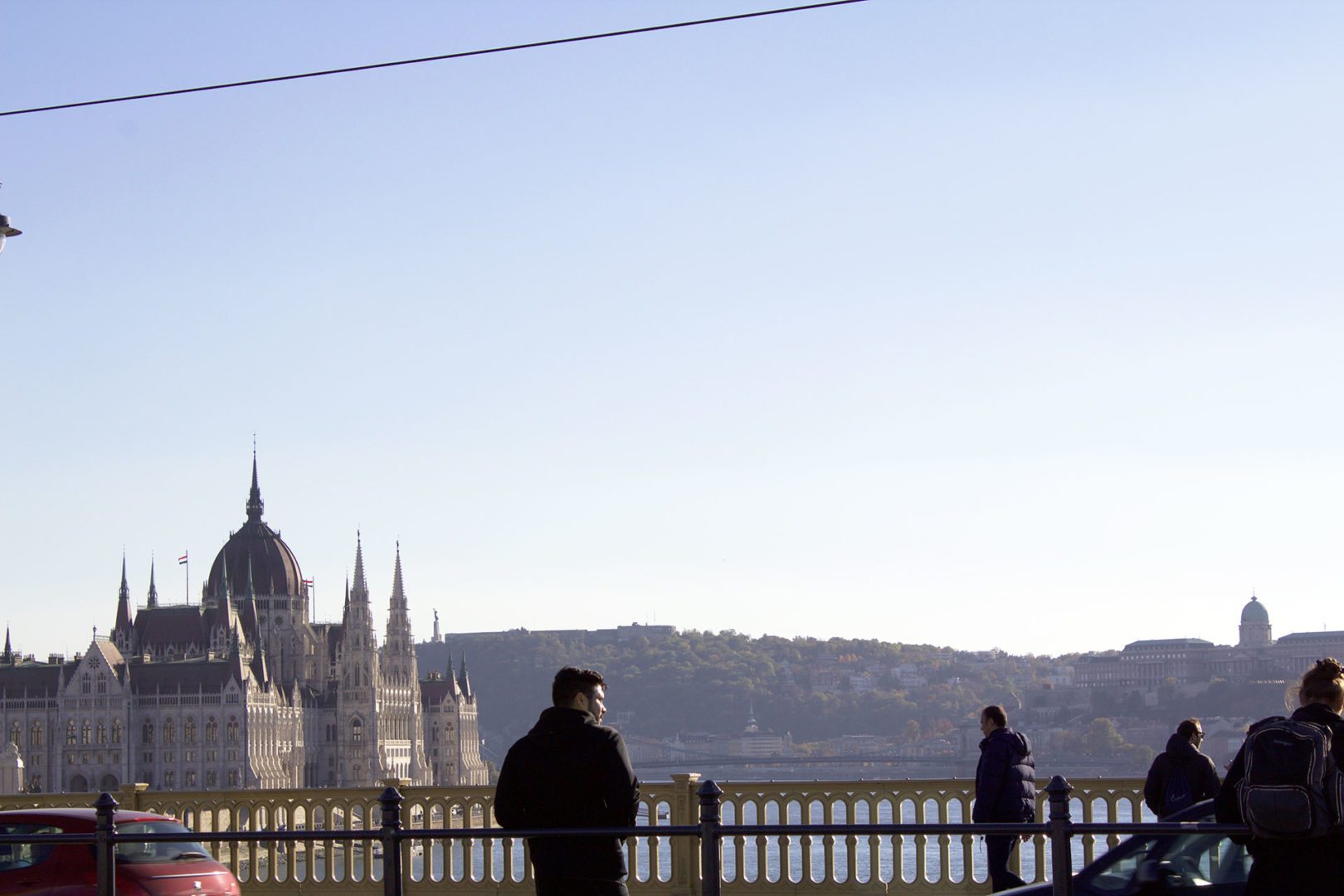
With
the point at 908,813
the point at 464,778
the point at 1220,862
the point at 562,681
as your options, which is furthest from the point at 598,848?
the point at 464,778

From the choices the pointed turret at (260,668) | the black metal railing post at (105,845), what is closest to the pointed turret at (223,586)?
the pointed turret at (260,668)

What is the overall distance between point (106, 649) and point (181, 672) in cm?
750

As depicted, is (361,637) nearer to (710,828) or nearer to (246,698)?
(246,698)

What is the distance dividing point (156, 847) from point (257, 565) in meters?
167

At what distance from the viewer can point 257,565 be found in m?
176

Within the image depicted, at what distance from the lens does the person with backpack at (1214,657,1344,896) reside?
7984 mm

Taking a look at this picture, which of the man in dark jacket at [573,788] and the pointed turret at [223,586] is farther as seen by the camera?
the pointed turret at [223,586]

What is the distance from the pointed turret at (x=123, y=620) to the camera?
168 m

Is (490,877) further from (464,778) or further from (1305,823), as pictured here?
(464,778)

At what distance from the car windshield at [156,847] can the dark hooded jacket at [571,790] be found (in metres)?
3.51

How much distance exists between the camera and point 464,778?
176 meters

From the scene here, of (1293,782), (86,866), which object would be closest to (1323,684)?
(1293,782)

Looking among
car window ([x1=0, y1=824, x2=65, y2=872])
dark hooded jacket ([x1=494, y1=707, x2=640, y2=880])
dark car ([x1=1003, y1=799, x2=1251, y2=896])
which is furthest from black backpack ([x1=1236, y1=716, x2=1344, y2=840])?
car window ([x1=0, y1=824, x2=65, y2=872])

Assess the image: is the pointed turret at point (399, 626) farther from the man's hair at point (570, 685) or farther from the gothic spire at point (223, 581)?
the man's hair at point (570, 685)
